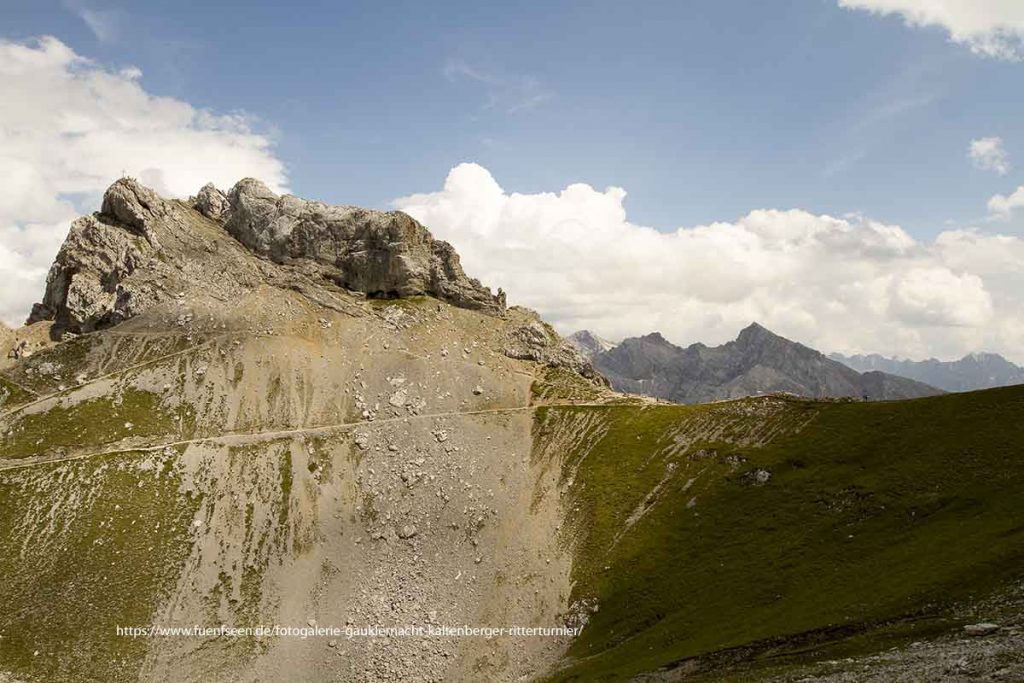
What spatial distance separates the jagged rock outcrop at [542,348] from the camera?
164 metres

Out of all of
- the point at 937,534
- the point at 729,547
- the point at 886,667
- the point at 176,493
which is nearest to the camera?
the point at 886,667

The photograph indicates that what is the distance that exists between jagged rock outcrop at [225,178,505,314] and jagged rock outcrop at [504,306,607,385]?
1245 centimetres

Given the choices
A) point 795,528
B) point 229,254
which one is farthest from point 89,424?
point 795,528

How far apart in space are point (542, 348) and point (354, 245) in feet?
209

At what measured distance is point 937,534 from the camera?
6900 centimetres

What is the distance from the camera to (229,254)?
168 meters

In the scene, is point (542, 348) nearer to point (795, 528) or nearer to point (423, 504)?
point (423, 504)

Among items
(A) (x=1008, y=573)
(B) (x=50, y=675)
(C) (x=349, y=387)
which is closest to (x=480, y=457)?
(C) (x=349, y=387)

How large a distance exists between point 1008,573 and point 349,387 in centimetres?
11752

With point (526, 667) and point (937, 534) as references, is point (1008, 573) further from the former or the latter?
point (526, 667)

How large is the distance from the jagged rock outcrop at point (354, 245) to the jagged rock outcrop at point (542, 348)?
12.5 metres

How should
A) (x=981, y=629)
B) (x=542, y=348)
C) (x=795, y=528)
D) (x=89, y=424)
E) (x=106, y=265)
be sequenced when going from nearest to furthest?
(x=981, y=629) < (x=795, y=528) < (x=89, y=424) < (x=106, y=265) < (x=542, y=348)

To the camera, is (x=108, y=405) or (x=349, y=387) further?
(x=349, y=387)

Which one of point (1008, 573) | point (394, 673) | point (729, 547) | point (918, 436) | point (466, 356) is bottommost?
point (394, 673)
